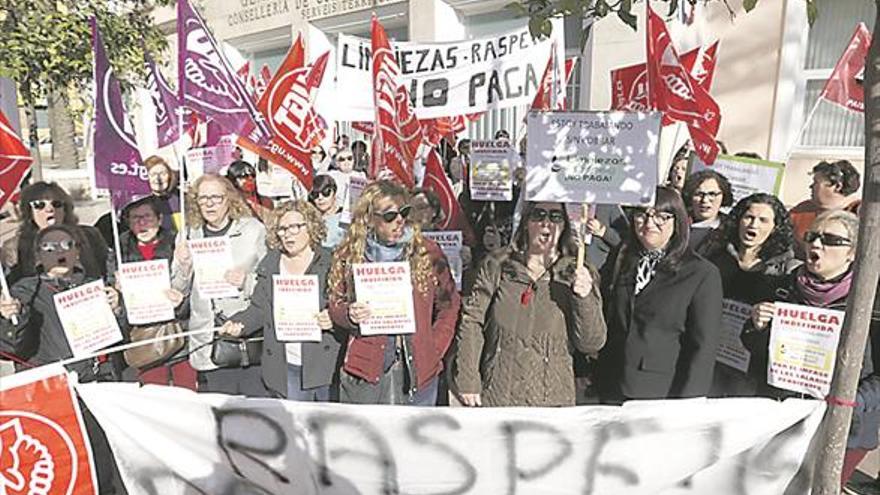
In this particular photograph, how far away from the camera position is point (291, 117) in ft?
16.4

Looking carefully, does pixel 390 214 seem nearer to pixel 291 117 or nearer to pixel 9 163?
pixel 9 163

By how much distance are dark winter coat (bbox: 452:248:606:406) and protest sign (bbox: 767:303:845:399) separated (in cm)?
74

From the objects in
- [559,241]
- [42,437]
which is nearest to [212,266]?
[42,437]

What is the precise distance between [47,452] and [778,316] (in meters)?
2.78

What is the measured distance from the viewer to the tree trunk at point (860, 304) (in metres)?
2.10

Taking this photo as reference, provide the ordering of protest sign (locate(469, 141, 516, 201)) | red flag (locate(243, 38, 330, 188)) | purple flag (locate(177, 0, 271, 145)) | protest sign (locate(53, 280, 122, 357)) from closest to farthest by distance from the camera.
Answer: protest sign (locate(53, 280, 122, 357)), purple flag (locate(177, 0, 271, 145)), red flag (locate(243, 38, 330, 188)), protest sign (locate(469, 141, 516, 201))

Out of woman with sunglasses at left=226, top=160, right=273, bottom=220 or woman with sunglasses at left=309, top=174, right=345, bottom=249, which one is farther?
woman with sunglasses at left=226, top=160, right=273, bottom=220

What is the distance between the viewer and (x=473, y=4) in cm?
1166

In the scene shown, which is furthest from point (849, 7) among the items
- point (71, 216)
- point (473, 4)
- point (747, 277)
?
point (71, 216)

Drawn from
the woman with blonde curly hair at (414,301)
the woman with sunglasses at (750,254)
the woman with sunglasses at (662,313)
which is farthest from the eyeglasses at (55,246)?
the woman with sunglasses at (750,254)

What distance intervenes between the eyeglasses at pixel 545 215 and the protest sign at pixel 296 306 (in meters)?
1.07

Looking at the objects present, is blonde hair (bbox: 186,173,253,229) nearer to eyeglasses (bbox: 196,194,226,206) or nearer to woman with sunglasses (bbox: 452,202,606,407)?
eyeglasses (bbox: 196,194,226,206)

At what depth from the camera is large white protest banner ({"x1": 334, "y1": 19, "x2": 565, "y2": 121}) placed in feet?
17.8

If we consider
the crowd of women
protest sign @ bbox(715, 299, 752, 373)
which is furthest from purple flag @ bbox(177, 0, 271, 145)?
protest sign @ bbox(715, 299, 752, 373)
